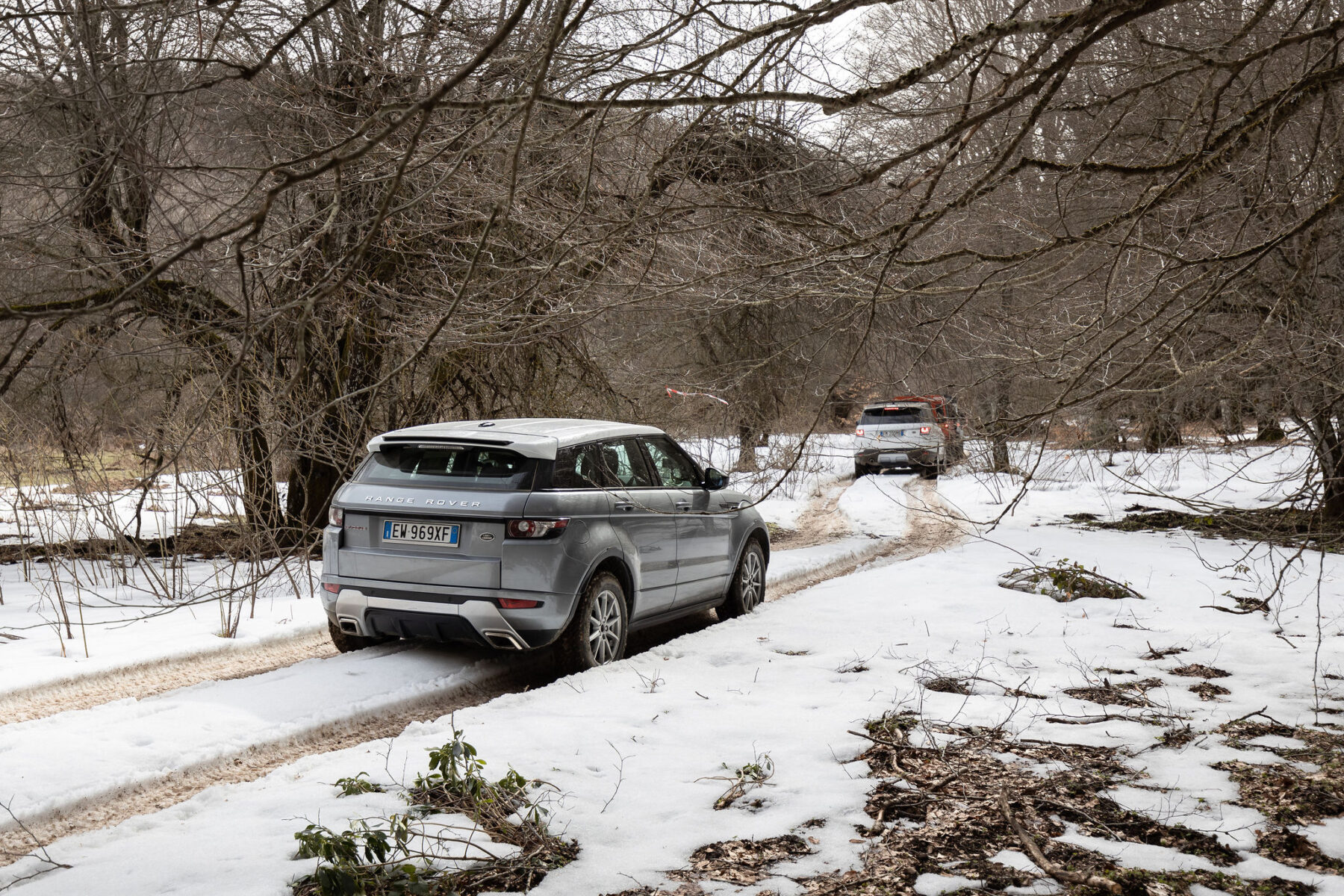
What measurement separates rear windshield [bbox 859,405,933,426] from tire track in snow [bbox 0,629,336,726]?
18469mm

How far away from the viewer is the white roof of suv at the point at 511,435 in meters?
6.47

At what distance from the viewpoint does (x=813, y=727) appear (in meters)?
5.29

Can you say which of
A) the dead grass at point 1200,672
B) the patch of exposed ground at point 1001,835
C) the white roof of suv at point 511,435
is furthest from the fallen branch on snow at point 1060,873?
the white roof of suv at point 511,435

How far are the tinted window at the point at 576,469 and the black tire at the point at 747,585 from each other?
2.30 metres

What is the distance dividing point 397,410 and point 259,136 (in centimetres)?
315

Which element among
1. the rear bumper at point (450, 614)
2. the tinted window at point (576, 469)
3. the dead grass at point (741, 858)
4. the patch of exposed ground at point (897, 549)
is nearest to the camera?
the dead grass at point (741, 858)

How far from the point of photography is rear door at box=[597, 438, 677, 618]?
7.08m

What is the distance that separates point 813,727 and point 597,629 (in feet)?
6.38

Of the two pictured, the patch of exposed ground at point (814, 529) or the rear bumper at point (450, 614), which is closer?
the rear bumper at point (450, 614)

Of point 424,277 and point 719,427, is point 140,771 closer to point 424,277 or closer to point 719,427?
point 424,277

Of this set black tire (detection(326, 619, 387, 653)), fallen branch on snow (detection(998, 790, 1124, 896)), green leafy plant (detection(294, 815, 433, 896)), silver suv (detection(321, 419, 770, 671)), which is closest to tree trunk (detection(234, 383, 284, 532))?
black tire (detection(326, 619, 387, 653))

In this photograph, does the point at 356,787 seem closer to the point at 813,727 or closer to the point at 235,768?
the point at 235,768

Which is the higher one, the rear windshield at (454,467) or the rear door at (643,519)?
the rear windshield at (454,467)

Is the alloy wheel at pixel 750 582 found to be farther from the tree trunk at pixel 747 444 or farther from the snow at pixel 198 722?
the tree trunk at pixel 747 444
